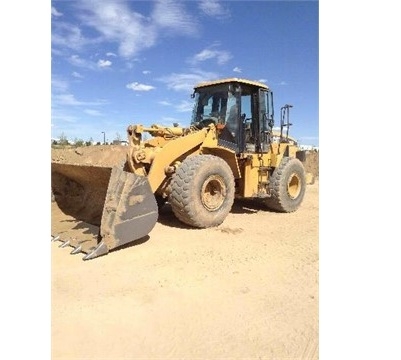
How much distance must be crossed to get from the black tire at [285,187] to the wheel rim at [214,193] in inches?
65.8

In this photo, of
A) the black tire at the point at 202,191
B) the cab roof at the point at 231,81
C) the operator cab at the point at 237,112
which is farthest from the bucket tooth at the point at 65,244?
the cab roof at the point at 231,81

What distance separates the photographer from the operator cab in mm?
6770

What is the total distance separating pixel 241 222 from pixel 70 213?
2800 mm

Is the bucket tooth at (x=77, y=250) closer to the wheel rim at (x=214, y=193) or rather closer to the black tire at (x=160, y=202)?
the wheel rim at (x=214, y=193)

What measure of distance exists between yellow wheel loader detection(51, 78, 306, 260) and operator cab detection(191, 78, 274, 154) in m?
0.02

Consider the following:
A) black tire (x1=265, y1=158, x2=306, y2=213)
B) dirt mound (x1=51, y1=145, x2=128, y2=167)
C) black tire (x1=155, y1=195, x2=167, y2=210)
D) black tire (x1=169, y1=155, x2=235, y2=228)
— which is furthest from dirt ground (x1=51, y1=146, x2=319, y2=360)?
black tire (x1=265, y1=158, x2=306, y2=213)

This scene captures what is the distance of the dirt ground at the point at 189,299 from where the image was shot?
8.75 ft

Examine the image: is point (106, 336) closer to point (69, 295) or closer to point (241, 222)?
point (69, 295)

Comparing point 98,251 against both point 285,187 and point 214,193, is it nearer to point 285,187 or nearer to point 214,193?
point 214,193

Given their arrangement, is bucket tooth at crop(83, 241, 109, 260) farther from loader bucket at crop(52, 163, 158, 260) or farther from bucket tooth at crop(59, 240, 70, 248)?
bucket tooth at crop(59, 240, 70, 248)

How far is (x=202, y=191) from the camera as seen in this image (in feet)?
18.5

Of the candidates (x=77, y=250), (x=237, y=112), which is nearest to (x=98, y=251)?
(x=77, y=250)

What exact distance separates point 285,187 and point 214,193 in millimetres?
2006
